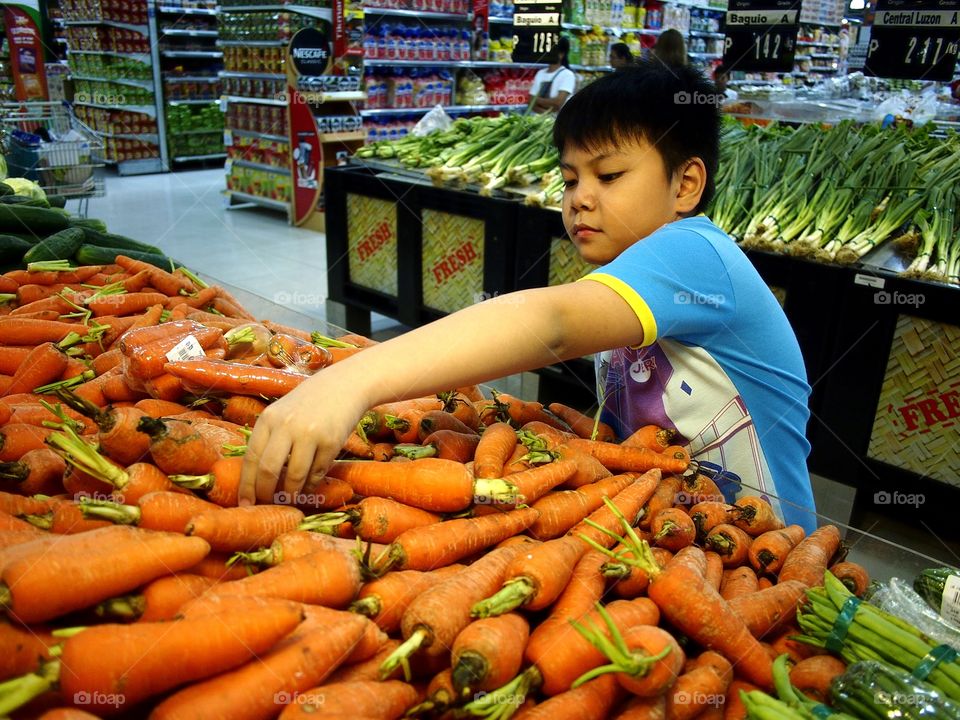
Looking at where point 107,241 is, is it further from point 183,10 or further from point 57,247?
point 183,10

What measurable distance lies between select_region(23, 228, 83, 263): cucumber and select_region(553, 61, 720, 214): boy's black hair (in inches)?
85.2

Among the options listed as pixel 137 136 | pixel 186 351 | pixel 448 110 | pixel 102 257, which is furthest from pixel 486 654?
pixel 137 136

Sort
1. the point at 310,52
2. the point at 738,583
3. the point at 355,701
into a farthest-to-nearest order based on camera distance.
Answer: the point at 310,52 < the point at 738,583 < the point at 355,701

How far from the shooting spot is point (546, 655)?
933mm

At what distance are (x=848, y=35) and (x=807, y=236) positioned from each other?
12071 millimetres

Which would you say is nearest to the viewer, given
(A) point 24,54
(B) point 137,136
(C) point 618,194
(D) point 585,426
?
(C) point 618,194

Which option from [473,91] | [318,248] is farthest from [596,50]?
[318,248]

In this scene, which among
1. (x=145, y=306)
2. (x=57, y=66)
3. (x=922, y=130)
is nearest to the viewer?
(x=145, y=306)

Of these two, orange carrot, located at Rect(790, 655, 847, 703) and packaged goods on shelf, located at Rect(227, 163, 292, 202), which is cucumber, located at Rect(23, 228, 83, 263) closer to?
orange carrot, located at Rect(790, 655, 847, 703)

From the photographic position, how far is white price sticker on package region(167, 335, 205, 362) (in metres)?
1.50

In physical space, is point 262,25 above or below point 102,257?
above

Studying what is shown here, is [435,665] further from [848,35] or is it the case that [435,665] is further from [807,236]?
[848,35]

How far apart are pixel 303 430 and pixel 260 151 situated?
7.89 metres

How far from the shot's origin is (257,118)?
26.2 feet
